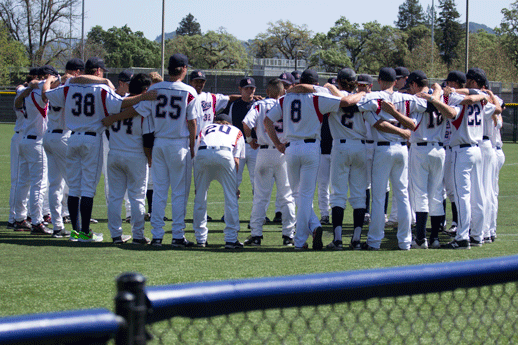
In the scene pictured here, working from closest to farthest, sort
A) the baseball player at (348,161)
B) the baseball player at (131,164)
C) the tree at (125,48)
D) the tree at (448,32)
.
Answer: the baseball player at (348,161)
the baseball player at (131,164)
the tree at (448,32)
the tree at (125,48)

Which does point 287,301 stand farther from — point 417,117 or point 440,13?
point 440,13

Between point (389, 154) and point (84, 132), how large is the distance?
3.63m

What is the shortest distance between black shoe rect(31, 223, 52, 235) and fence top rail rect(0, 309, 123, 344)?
23.0 ft

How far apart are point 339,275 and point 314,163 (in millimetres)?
5145

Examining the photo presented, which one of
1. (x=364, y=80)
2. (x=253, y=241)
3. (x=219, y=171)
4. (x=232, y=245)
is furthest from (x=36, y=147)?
(x=364, y=80)

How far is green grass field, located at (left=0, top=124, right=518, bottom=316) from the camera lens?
4.83 meters

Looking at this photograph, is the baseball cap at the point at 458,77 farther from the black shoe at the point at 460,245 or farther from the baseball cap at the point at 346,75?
the black shoe at the point at 460,245

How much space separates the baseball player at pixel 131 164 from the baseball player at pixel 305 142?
5.41 feet

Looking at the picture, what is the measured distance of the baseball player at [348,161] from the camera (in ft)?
23.2

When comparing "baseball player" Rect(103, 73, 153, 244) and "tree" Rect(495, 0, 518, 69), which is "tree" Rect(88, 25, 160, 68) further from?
"baseball player" Rect(103, 73, 153, 244)

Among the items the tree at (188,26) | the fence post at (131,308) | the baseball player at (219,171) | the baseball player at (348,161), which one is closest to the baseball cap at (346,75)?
the baseball player at (348,161)

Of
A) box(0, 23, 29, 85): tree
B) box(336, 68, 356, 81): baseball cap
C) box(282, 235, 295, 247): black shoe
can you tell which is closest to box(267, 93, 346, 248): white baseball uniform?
box(282, 235, 295, 247): black shoe

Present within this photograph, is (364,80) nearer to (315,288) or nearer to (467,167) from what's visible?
(467,167)

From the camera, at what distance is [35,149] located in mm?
8281
